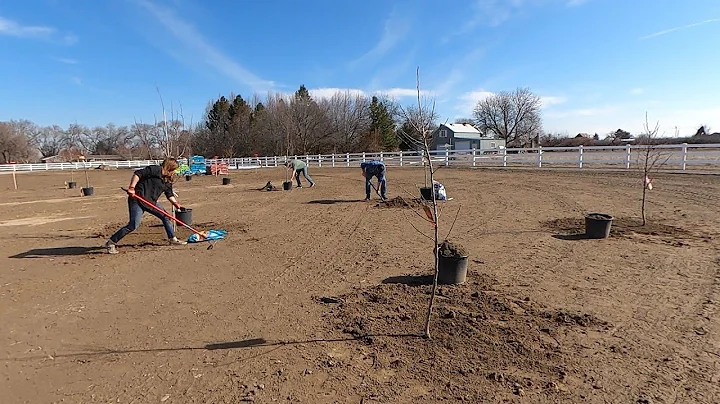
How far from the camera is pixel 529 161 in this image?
88.7 ft

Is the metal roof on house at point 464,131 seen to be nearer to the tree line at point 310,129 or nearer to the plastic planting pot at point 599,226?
the tree line at point 310,129

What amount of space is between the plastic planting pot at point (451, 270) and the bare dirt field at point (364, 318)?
0.18 metres

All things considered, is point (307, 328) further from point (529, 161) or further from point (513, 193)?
point (529, 161)

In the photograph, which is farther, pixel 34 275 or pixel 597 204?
pixel 597 204

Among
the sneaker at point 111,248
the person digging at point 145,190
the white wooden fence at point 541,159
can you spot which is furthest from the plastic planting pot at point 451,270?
the white wooden fence at point 541,159

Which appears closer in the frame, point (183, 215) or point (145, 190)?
point (145, 190)

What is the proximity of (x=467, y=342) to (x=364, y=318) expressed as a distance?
1087mm

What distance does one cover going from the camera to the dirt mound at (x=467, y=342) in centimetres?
297

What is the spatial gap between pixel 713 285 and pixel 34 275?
9.11 meters

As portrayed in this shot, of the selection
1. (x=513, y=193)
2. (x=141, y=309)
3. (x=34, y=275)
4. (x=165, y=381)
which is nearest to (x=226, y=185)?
(x=513, y=193)

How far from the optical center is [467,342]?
3561mm

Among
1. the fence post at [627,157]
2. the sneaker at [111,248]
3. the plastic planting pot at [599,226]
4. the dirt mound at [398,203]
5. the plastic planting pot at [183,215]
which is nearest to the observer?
the plastic planting pot at [599,226]

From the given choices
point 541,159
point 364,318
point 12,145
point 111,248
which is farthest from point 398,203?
point 12,145

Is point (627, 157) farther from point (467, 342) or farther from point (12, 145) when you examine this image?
point (12, 145)
